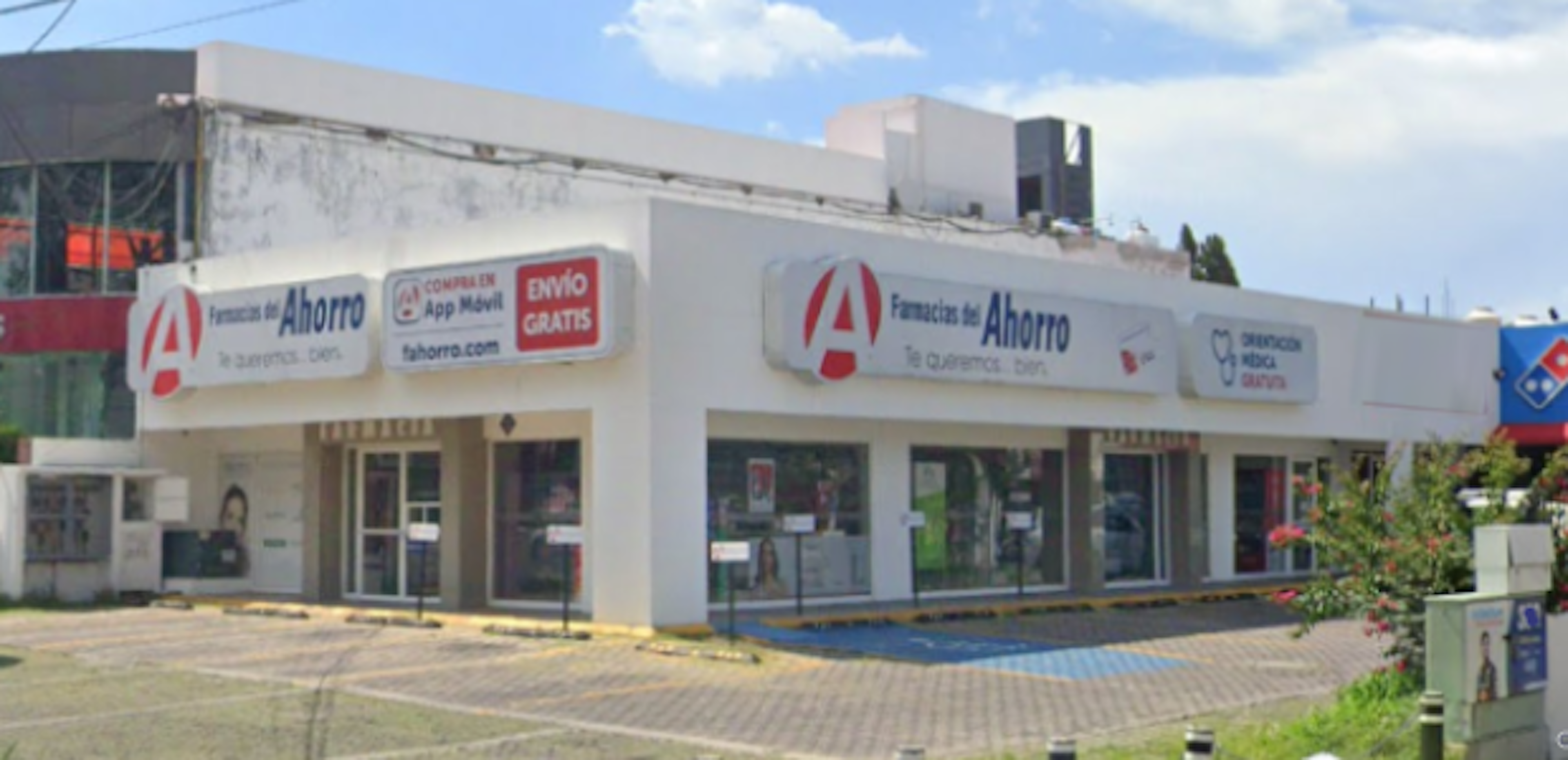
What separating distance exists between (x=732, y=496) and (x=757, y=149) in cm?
1555

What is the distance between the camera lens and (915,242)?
937 inches

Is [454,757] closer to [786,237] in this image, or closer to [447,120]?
[786,237]

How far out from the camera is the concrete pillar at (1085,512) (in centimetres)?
2805

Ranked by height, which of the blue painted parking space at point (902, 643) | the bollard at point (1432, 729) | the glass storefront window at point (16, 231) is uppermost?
the glass storefront window at point (16, 231)

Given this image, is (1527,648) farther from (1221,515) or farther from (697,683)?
(1221,515)

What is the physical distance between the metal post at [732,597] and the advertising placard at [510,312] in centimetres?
317

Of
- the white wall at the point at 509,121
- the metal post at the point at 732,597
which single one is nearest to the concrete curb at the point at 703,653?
the metal post at the point at 732,597

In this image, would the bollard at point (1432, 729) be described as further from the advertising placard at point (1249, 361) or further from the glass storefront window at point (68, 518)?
the glass storefront window at point (68, 518)

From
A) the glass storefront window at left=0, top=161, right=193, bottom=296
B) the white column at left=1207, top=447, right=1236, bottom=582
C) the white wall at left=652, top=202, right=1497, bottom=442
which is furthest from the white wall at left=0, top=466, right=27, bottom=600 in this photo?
the white column at left=1207, top=447, right=1236, bottom=582

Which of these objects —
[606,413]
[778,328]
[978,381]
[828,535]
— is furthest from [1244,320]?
[606,413]

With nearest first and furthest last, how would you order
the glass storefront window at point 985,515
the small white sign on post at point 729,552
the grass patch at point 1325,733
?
the grass patch at point 1325,733 → the small white sign on post at point 729,552 → the glass storefront window at point 985,515

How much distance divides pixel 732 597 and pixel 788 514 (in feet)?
13.8

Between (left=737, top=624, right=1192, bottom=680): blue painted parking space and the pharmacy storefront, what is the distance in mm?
1360

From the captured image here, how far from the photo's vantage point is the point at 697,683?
16828 millimetres
